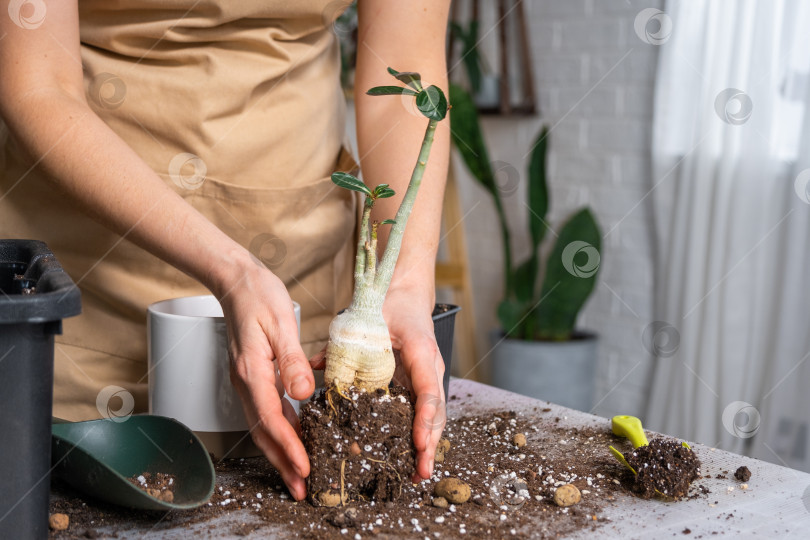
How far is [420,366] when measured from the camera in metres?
0.77

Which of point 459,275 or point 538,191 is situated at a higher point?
point 538,191

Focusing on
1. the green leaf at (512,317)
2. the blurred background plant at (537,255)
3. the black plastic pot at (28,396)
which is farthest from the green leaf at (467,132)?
the black plastic pot at (28,396)

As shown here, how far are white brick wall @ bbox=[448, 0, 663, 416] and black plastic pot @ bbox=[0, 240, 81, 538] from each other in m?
2.16

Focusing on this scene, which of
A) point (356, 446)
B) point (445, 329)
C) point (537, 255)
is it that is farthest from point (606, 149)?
point (356, 446)

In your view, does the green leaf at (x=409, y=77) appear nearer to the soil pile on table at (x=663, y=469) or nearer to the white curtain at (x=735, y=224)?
the soil pile on table at (x=663, y=469)

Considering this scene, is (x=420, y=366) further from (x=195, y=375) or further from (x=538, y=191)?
(x=538, y=191)

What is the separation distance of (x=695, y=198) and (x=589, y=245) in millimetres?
379

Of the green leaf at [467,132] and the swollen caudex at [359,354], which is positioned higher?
the green leaf at [467,132]

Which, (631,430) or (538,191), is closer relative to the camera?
(631,430)

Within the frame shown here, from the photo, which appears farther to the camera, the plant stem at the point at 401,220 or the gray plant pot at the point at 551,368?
the gray plant pot at the point at 551,368

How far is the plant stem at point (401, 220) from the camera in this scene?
0.73 m

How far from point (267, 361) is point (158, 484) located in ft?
0.47

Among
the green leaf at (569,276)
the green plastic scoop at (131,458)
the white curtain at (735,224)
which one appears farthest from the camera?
the green leaf at (569,276)

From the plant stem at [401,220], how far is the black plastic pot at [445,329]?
6.3 inches
